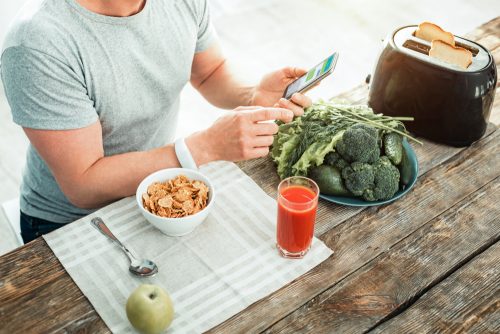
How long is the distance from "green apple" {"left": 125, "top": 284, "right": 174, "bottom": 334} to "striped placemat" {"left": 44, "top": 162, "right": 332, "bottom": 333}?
44 millimetres

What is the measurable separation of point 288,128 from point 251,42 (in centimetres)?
237

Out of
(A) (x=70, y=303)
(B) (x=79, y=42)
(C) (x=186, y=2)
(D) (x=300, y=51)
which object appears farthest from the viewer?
(D) (x=300, y=51)

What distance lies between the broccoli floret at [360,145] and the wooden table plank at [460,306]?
320mm

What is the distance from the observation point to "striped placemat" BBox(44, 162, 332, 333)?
3.47ft

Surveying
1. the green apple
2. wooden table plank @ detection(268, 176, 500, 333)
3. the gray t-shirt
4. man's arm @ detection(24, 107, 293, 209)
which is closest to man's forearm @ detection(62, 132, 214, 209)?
man's arm @ detection(24, 107, 293, 209)

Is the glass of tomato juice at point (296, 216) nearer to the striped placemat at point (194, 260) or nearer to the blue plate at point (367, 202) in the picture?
the striped placemat at point (194, 260)

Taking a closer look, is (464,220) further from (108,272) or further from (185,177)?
(108,272)

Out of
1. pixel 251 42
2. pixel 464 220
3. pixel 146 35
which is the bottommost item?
pixel 251 42

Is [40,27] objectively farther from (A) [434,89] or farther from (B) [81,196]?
(A) [434,89]

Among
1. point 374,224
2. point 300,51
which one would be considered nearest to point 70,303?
point 374,224

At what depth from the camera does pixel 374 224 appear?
1.27m

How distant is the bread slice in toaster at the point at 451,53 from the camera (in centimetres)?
144

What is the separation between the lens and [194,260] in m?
1.15

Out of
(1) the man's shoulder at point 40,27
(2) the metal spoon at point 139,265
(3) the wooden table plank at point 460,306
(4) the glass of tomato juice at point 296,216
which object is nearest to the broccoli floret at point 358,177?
(4) the glass of tomato juice at point 296,216
